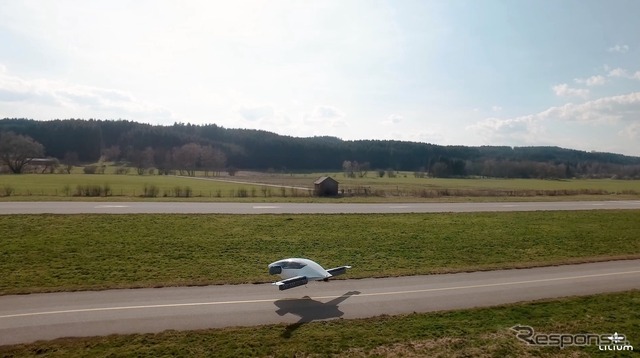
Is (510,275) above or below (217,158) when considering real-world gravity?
below

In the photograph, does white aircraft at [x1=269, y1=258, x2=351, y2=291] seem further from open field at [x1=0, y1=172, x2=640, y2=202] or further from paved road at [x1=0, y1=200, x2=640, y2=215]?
open field at [x1=0, y1=172, x2=640, y2=202]

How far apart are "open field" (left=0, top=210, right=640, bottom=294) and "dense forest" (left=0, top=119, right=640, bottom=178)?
326ft

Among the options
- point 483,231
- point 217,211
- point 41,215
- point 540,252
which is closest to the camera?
point 540,252

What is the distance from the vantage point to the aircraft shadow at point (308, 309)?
1208 centimetres

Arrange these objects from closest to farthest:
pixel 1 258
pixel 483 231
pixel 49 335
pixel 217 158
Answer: pixel 49 335 → pixel 1 258 → pixel 483 231 → pixel 217 158

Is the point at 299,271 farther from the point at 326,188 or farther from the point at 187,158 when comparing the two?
the point at 187,158

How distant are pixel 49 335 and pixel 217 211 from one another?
19.6m

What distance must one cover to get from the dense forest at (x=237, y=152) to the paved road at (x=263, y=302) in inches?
4337

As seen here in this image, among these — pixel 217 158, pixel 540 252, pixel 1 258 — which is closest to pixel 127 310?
pixel 1 258

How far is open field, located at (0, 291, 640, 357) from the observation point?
985cm

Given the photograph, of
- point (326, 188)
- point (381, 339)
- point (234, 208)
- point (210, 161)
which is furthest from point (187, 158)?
point (381, 339)

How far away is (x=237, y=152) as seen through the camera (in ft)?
510

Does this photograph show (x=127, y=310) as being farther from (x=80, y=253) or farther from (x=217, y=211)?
(x=217, y=211)

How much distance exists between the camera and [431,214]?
31656 millimetres
